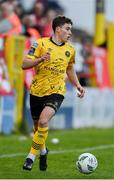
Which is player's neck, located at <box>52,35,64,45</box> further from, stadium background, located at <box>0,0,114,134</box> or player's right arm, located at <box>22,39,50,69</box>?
stadium background, located at <box>0,0,114,134</box>

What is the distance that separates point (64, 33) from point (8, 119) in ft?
20.6

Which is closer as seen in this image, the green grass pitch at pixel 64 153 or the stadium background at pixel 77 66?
the green grass pitch at pixel 64 153

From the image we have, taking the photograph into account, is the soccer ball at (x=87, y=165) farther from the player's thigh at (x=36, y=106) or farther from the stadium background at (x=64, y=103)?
the player's thigh at (x=36, y=106)

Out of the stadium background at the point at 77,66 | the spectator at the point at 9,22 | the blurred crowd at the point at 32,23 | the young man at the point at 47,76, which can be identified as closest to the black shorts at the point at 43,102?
the young man at the point at 47,76

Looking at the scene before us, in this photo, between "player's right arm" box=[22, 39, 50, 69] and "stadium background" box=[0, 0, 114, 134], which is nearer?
"player's right arm" box=[22, 39, 50, 69]

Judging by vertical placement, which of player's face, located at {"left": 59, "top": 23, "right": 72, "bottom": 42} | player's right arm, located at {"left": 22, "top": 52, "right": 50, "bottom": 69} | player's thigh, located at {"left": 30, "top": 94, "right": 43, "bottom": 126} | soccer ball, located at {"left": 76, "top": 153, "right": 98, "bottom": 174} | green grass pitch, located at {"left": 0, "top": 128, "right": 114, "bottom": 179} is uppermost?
player's face, located at {"left": 59, "top": 23, "right": 72, "bottom": 42}

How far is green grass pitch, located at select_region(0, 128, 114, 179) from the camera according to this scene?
10.3 metres

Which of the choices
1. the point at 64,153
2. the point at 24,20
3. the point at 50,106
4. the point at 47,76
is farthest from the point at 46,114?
the point at 24,20

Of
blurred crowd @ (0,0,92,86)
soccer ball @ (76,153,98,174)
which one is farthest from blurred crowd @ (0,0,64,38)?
soccer ball @ (76,153,98,174)

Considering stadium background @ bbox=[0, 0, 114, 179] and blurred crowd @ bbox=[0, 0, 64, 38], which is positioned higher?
blurred crowd @ bbox=[0, 0, 64, 38]

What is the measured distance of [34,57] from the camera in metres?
10.4

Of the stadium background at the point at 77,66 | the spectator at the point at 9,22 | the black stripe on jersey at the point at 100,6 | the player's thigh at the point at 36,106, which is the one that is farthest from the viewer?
the black stripe on jersey at the point at 100,6

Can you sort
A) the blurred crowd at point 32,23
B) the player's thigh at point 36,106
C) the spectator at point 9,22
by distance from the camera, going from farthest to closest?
1. the blurred crowd at point 32,23
2. the spectator at point 9,22
3. the player's thigh at point 36,106

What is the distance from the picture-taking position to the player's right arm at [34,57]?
33.4 feet
